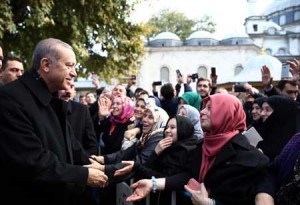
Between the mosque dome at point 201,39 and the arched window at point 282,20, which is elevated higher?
the arched window at point 282,20

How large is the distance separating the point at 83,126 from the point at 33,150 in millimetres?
1932

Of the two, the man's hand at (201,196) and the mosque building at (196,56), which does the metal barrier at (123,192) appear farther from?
the mosque building at (196,56)

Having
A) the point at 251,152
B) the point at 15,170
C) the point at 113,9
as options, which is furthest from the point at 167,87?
the point at 113,9

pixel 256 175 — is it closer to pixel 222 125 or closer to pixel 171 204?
pixel 222 125

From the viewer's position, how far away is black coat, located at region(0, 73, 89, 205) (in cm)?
256

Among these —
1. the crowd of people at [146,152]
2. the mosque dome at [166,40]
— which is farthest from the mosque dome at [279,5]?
the crowd of people at [146,152]

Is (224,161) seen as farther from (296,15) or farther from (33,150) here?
(296,15)

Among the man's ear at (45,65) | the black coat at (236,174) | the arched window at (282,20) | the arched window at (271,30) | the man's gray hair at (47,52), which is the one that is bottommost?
the black coat at (236,174)

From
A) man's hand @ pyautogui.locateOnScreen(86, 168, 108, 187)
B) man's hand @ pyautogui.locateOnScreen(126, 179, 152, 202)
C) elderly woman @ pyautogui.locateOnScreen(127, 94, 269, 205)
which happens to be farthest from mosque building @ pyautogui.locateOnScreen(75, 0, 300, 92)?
man's hand @ pyautogui.locateOnScreen(86, 168, 108, 187)

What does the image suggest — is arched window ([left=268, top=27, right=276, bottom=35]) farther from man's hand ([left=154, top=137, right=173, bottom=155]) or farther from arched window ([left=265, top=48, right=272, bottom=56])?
man's hand ([left=154, top=137, right=173, bottom=155])

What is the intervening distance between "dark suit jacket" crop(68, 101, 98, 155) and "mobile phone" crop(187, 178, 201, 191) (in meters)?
1.50

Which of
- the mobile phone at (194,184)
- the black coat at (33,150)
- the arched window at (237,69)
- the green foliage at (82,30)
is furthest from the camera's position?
the arched window at (237,69)

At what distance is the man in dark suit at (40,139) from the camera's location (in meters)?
2.56

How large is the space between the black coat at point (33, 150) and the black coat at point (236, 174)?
1.04m
